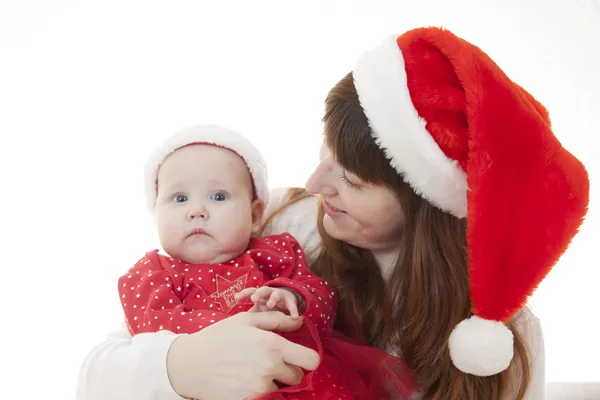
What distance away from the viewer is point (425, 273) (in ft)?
4.48

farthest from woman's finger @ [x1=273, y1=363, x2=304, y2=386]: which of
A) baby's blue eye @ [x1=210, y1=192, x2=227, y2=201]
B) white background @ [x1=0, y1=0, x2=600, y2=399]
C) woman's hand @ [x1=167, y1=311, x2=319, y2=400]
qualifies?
white background @ [x1=0, y1=0, x2=600, y2=399]

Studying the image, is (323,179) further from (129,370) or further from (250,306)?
(129,370)

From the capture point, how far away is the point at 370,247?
1470mm

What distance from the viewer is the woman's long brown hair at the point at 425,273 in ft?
4.29

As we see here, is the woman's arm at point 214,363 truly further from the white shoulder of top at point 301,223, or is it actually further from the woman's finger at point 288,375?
the white shoulder of top at point 301,223

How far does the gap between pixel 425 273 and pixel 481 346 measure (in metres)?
0.19

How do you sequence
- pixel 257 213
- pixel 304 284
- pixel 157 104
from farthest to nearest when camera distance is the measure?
pixel 157 104 < pixel 257 213 < pixel 304 284

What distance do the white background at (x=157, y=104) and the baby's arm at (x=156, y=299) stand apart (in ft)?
2.94

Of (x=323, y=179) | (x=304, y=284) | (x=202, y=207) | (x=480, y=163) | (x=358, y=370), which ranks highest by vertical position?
(x=480, y=163)

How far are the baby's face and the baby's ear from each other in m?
0.09

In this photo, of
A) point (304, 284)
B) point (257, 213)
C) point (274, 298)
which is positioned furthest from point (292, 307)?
point (257, 213)

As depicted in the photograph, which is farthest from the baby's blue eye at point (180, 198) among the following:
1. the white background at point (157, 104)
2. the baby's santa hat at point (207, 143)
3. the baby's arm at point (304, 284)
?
the white background at point (157, 104)

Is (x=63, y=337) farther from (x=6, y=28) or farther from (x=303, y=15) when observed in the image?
(x=303, y=15)

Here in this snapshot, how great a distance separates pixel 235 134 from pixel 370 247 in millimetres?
398
